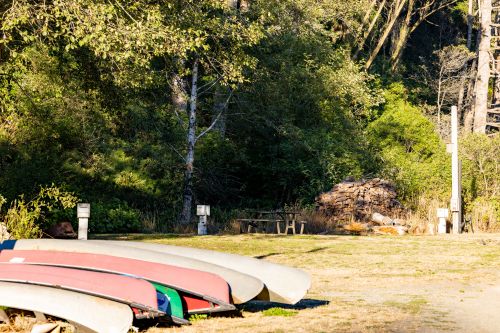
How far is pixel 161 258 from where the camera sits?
1116 centimetres

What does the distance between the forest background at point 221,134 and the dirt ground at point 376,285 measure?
13.5ft

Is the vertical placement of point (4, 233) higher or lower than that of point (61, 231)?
lower

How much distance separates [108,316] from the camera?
8.89 meters

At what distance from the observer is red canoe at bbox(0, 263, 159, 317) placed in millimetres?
9297

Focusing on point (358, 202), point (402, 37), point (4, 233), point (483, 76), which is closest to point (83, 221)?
point (4, 233)

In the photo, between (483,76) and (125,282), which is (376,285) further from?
(483,76)

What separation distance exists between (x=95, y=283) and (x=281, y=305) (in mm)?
2761

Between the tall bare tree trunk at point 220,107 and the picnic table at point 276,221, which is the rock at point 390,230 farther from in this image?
the tall bare tree trunk at point 220,107

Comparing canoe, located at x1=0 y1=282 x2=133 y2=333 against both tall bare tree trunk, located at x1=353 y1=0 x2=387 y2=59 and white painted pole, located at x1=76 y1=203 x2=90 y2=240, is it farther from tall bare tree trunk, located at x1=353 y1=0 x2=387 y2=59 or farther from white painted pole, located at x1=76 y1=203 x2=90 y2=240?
tall bare tree trunk, located at x1=353 y1=0 x2=387 y2=59

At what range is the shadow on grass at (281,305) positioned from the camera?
36.2 ft

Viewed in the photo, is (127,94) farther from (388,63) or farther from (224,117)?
(388,63)

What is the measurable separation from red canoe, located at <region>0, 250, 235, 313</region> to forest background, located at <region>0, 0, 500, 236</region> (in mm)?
8926

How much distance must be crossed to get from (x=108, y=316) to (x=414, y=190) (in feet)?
76.9

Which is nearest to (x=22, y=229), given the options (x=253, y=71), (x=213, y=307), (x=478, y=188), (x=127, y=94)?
(x=127, y=94)
